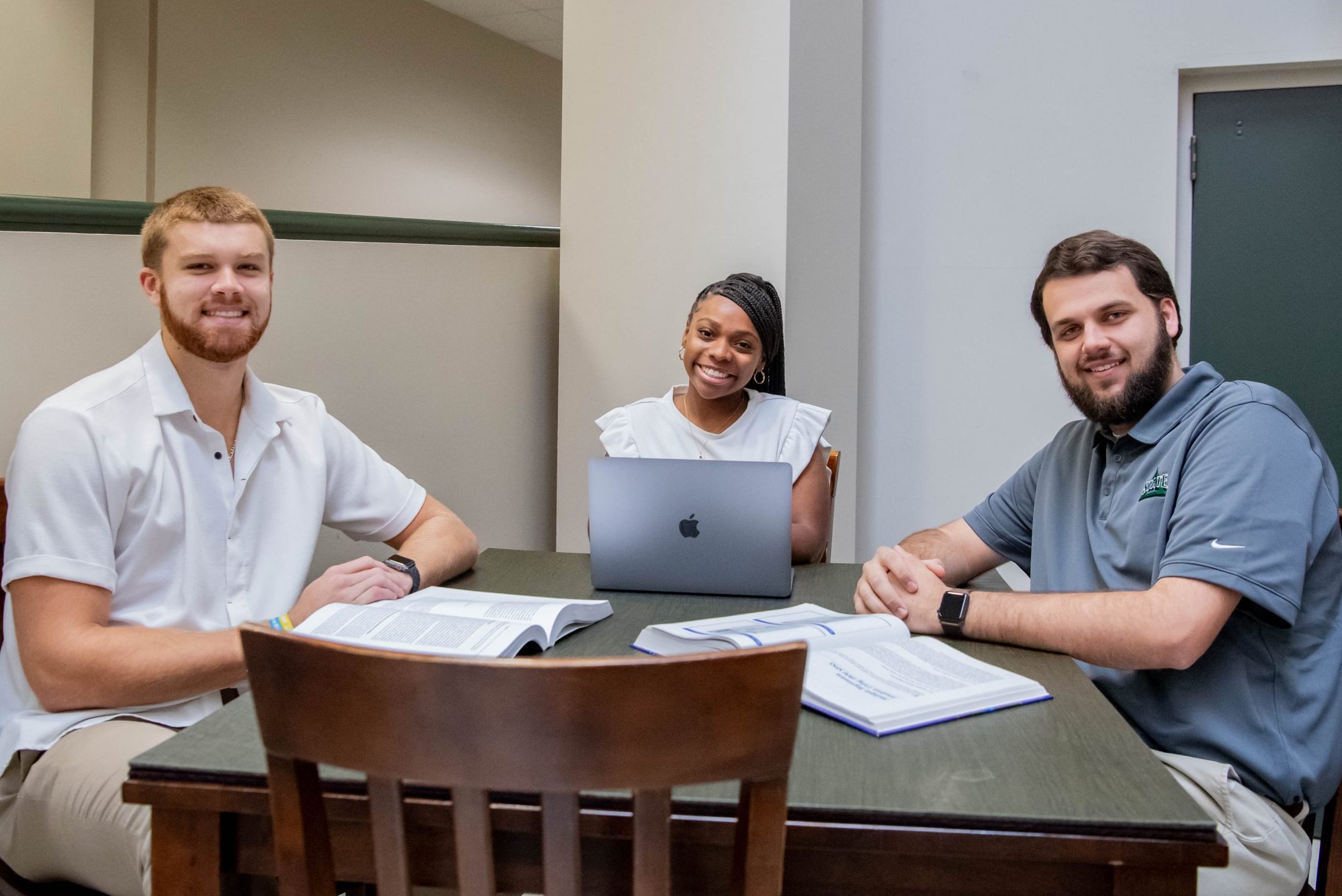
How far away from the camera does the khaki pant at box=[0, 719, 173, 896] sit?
1.32 meters

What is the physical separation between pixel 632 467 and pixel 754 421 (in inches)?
29.0

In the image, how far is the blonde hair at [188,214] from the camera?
1.70 m

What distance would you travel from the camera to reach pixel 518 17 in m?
6.98

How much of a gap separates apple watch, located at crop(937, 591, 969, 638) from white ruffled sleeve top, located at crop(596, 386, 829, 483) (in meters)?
0.84

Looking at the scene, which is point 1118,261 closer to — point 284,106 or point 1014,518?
point 1014,518

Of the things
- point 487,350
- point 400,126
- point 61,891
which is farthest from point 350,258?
point 400,126

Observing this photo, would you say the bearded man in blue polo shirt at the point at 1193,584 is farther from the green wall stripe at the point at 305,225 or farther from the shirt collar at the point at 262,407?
the green wall stripe at the point at 305,225

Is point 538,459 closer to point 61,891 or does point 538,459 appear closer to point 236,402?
point 236,402

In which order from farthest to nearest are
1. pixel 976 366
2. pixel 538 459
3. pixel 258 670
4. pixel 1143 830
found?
1. pixel 976 366
2. pixel 538 459
3. pixel 1143 830
4. pixel 258 670

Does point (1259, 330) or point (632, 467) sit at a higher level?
point (1259, 330)

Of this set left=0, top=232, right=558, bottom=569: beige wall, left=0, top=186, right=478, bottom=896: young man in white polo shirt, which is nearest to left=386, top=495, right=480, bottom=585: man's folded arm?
left=0, top=186, right=478, bottom=896: young man in white polo shirt

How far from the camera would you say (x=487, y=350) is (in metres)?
2.92

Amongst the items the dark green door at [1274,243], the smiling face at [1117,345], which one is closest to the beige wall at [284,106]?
the dark green door at [1274,243]

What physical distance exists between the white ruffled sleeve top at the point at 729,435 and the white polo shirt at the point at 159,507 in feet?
2.18
